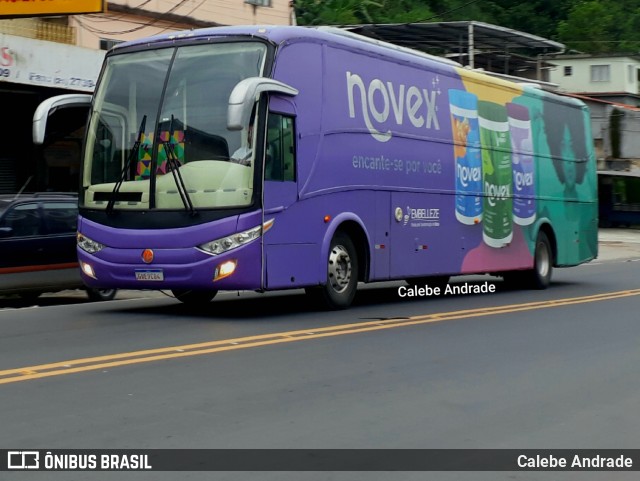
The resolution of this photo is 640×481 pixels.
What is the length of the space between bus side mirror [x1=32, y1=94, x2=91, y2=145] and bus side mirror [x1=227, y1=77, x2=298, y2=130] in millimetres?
2597

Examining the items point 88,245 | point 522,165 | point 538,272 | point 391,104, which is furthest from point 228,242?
point 538,272

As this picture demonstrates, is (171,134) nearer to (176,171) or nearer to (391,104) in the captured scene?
(176,171)

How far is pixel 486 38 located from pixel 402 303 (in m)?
38.4

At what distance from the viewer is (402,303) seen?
55.7 feet

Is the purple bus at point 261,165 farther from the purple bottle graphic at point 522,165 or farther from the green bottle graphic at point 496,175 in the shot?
the purple bottle graphic at point 522,165

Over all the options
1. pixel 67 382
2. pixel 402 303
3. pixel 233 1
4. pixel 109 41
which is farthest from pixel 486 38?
pixel 67 382

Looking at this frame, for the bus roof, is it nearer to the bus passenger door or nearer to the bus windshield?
the bus windshield

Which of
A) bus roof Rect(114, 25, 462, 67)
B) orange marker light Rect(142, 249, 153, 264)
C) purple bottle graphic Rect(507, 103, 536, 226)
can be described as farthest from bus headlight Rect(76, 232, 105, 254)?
purple bottle graphic Rect(507, 103, 536, 226)

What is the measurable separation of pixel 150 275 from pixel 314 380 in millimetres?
4431

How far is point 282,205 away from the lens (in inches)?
534

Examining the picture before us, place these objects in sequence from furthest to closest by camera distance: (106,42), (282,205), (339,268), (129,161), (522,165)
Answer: (106,42) → (522,165) → (339,268) → (129,161) → (282,205)

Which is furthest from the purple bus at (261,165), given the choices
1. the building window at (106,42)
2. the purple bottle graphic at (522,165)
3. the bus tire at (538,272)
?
the building window at (106,42)

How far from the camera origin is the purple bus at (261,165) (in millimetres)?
13141

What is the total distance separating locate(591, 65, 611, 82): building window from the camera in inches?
2832
